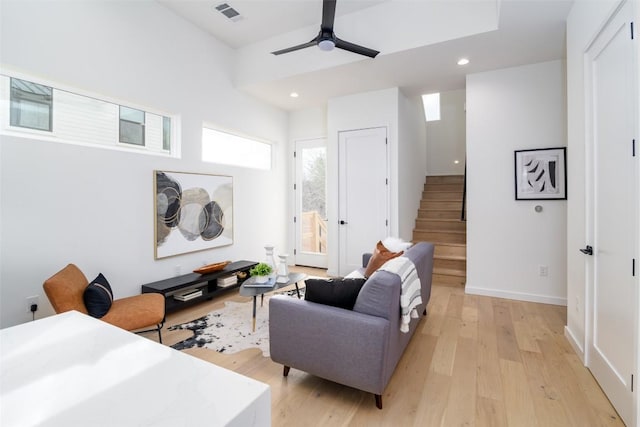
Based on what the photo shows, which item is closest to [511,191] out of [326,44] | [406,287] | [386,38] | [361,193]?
[361,193]

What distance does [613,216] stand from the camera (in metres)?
1.93

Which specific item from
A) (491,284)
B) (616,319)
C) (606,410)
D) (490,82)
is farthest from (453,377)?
(490,82)

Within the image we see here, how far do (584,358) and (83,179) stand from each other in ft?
15.0

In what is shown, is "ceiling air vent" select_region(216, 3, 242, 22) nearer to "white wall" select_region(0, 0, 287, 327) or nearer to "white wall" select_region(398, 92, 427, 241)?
"white wall" select_region(0, 0, 287, 327)

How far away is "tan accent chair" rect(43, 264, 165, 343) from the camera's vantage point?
2270mm

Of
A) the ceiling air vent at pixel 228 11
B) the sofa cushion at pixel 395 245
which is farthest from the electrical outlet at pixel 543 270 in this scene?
the ceiling air vent at pixel 228 11

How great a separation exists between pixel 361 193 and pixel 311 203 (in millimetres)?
1177

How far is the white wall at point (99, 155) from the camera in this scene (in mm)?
2539

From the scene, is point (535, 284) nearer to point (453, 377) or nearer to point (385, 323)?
point (453, 377)

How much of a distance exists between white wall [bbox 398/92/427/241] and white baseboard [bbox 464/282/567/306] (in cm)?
124

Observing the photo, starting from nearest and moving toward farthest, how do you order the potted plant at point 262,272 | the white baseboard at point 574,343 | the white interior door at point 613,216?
the white interior door at point 613,216 < the white baseboard at point 574,343 < the potted plant at point 262,272

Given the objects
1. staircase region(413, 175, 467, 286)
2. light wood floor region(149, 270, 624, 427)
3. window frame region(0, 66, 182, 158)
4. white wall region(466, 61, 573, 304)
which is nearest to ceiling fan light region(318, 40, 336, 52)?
window frame region(0, 66, 182, 158)

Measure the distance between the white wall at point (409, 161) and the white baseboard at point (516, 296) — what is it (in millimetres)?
1245

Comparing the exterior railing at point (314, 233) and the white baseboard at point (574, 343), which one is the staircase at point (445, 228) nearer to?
the exterior railing at point (314, 233)
